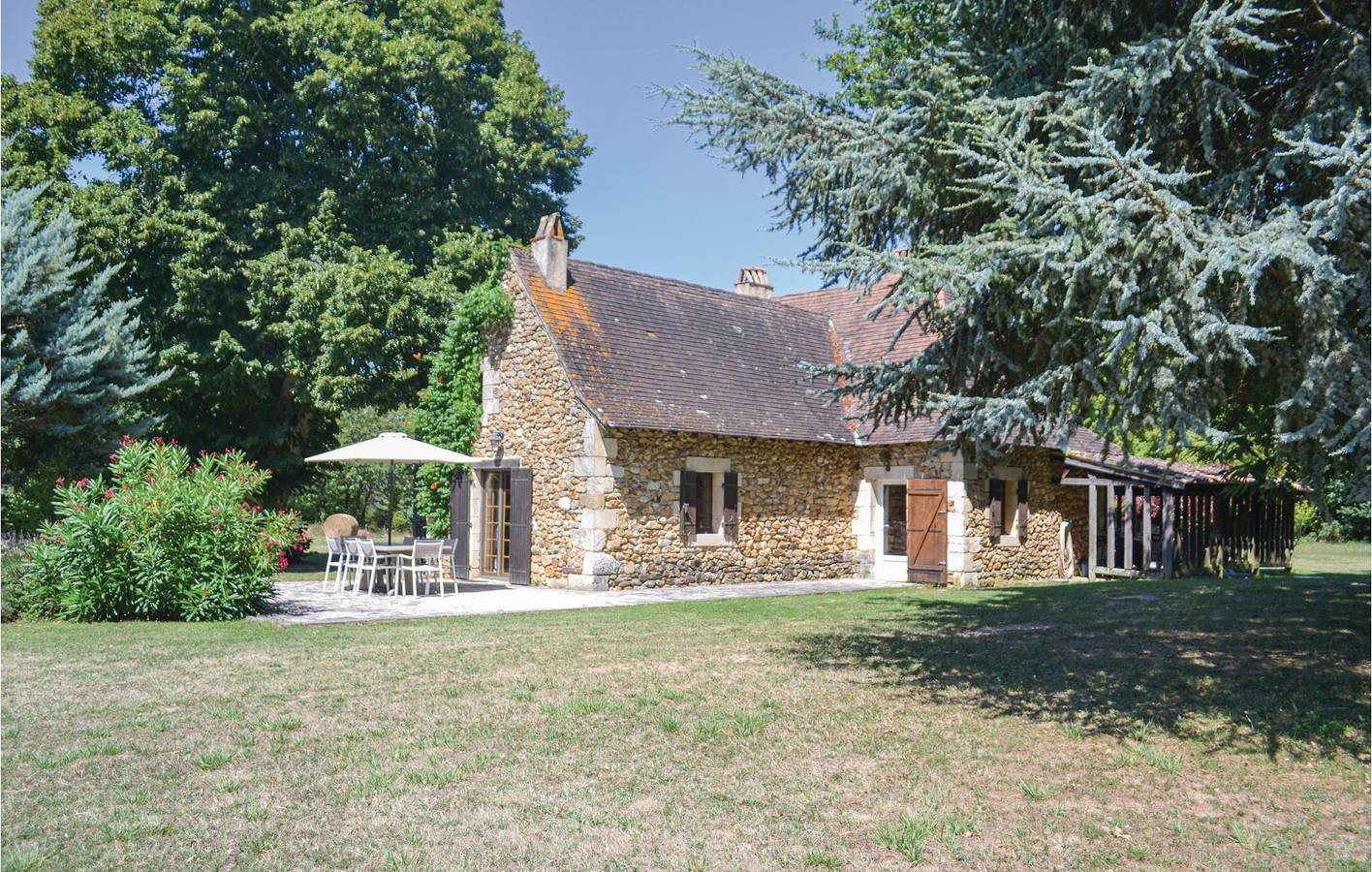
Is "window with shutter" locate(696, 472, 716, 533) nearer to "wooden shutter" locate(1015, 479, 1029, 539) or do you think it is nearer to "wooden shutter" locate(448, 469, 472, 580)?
"wooden shutter" locate(448, 469, 472, 580)

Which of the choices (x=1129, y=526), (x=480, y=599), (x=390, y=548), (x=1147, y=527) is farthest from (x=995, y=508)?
(x=390, y=548)

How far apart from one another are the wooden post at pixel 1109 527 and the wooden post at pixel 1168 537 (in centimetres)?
85

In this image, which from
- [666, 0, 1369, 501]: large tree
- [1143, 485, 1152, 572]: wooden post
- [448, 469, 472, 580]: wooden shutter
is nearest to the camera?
[666, 0, 1369, 501]: large tree

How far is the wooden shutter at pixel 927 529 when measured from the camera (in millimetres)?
17016

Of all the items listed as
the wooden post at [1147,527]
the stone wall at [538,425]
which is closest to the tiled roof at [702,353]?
the stone wall at [538,425]

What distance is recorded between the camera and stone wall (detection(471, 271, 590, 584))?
1577cm

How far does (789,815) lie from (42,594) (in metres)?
9.94

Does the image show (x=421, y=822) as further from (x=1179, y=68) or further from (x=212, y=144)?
(x=212, y=144)

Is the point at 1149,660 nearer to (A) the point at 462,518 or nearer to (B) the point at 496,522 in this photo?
Answer: (B) the point at 496,522

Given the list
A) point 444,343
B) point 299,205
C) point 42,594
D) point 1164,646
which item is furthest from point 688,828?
point 299,205

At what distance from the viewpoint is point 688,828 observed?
4.31m

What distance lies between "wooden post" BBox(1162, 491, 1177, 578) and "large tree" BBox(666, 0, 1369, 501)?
10.7 m

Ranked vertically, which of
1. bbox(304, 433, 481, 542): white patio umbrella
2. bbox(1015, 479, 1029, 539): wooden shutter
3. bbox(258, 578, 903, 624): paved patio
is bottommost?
bbox(258, 578, 903, 624): paved patio

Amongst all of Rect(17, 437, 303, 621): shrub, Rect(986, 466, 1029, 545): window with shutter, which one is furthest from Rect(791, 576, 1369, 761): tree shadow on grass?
Rect(17, 437, 303, 621): shrub
